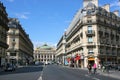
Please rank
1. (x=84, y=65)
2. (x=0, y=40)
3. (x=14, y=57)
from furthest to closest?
(x=14, y=57) < (x=84, y=65) < (x=0, y=40)

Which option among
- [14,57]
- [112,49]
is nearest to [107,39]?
[112,49]

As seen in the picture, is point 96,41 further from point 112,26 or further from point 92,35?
point 112,26

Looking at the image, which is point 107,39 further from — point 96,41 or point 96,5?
point 96,5

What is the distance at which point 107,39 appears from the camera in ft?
→ 279

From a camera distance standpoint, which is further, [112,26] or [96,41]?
[112,26]

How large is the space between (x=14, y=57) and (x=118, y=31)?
46.1 metres

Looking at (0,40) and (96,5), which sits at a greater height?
(96,5)

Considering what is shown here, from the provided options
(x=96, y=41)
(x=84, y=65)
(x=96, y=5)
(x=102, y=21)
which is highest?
(x=96, y=5)

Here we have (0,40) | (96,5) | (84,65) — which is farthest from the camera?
(96,5)

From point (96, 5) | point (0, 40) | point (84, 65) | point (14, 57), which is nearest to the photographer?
point (0, 40)

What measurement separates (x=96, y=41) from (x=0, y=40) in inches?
1056

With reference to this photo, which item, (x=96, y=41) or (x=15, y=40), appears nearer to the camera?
(x=96, y=41)

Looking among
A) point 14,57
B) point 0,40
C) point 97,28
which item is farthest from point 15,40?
point 97,28

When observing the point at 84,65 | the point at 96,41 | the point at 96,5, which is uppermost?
the point at 96,5
